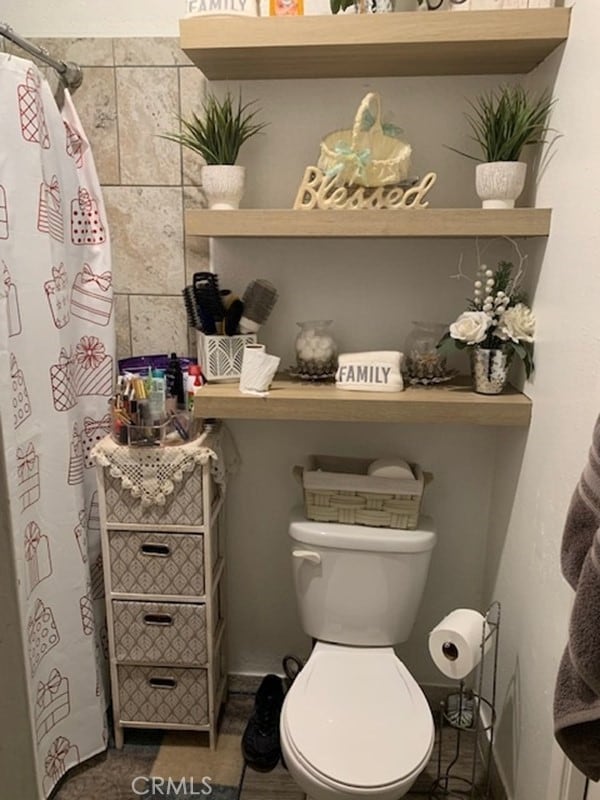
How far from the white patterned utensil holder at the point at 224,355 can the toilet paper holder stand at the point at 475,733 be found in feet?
2.96

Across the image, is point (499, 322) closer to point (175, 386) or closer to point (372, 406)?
point (372, 406)

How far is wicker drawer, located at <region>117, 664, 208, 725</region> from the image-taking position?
6.10ft

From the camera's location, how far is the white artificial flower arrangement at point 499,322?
5.21 ft

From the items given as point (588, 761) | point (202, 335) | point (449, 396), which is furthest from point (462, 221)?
point (588, 761)

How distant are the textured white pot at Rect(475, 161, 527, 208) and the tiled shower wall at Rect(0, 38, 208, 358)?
763 mm

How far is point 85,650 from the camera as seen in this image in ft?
5.93

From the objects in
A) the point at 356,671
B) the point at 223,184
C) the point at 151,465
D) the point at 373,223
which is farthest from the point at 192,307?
the point at 356,671

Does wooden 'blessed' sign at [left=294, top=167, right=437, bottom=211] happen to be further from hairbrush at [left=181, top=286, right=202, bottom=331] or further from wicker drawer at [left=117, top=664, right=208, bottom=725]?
wicker drawer at [left=117, top=664, right=208, bottom=725]

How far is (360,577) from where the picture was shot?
1.78 metres

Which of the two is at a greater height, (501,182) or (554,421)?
(501,182)

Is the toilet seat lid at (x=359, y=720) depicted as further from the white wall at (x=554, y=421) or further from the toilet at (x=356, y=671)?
the white wall at (x=554, y=421)

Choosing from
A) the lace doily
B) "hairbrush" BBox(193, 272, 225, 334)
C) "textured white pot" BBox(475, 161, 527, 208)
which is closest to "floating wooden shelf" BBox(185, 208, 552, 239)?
"textured white pot" BBox(475, 161, 527, 208)

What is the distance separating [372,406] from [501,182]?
23.7 inches

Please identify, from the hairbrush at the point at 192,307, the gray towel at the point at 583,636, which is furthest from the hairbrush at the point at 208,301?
the gray towel at the point at 583,636
